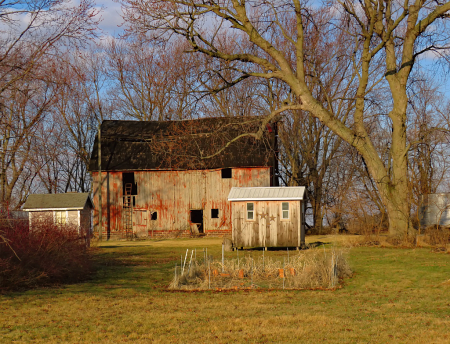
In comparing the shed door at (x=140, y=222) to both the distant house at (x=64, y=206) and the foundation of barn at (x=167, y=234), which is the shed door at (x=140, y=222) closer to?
the foundation of barn at (x=167, y=234)

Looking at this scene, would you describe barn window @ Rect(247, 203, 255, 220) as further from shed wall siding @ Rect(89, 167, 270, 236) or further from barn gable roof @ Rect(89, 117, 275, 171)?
shed wall siding @ Rect(89, 167, 270, 236)

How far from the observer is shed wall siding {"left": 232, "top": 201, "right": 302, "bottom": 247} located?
25312mm

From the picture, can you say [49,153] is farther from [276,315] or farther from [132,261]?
[132,261]

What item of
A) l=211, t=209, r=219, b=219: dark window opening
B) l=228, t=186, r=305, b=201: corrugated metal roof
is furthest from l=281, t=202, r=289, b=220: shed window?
l=211, t=209, r=219, b=219: dark window opening

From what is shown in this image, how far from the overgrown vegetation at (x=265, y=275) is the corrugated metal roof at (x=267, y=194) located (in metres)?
9.67

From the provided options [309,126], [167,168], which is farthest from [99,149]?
[309,126]

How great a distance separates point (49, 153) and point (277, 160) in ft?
104

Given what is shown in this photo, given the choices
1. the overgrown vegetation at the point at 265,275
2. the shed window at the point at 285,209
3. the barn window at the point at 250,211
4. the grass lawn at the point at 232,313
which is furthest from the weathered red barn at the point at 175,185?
the grass lawn at the point at 232,313

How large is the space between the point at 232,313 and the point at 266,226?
1552cm

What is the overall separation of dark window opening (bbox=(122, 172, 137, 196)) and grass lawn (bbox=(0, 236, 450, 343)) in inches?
872

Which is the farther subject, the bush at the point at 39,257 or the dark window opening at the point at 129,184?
the dark window opening at the point at 129,184

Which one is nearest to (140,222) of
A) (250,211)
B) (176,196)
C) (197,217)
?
(176,196)

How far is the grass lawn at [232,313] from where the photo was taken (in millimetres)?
8328

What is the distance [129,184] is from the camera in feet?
124
